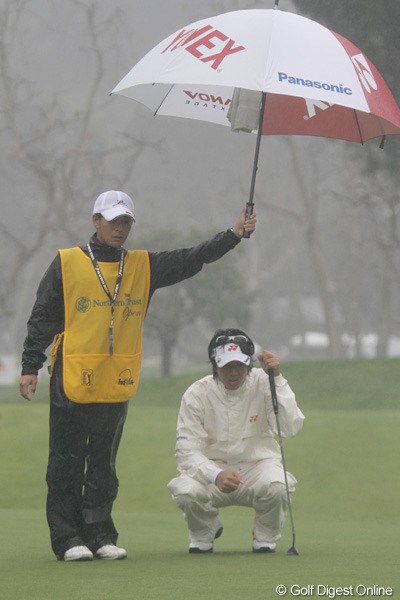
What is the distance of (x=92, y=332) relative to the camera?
746 cm

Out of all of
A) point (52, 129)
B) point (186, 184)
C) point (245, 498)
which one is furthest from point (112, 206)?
point (186, 184)

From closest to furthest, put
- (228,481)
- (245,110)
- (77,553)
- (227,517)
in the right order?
1. (77,553)
2. (228,481)
3. (245,110)
4. (227,517)

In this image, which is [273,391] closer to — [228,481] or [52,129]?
[228,481]

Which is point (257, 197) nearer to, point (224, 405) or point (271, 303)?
point (271, 303)

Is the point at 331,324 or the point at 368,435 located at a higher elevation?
the point at 331,324

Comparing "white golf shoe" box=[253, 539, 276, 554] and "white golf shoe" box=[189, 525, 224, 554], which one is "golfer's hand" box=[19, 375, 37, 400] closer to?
"white golf shoe" box=[189, 525, 224, 554]

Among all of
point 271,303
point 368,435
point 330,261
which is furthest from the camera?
point 271,303

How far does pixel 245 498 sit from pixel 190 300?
3216 centimetres

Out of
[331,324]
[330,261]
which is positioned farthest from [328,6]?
[330,261]

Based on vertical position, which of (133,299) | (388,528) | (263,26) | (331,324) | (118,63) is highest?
(118,63)

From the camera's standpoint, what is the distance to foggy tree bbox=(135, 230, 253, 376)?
3859 cm

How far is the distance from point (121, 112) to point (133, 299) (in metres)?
51.1

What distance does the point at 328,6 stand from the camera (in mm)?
28328

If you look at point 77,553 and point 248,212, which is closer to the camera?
point 77,553
